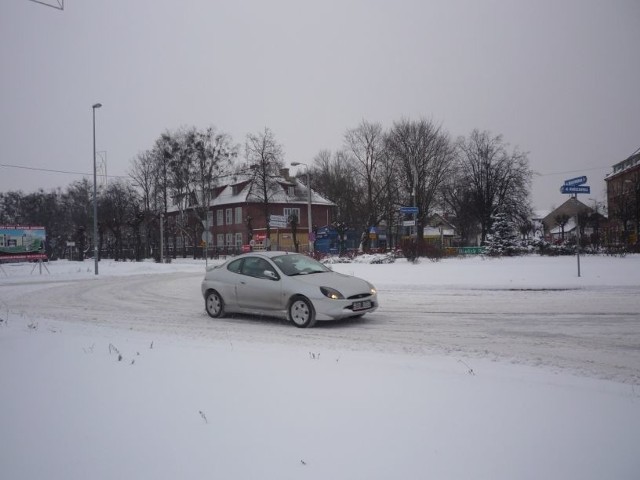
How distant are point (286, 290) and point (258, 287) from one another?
0.82 m

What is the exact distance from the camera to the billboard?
35.6 meters

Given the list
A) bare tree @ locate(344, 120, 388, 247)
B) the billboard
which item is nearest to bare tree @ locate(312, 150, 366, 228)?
bare tree @ locate(344, 120, 388, 247)

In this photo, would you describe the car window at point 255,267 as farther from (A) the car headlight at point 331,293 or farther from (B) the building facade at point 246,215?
(B) the building facade at point 246,215

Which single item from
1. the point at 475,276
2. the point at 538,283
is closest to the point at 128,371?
the point at 538,283

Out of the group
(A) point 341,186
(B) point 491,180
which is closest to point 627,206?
(B) point 491,180

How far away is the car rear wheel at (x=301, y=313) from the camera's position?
944cm

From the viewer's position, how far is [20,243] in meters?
36.5

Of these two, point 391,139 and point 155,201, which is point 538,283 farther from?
point 155,201

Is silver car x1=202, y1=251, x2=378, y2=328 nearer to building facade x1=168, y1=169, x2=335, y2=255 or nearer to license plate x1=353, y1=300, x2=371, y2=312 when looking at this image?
license plate x1=353, y1=300, x2=371, y2=312

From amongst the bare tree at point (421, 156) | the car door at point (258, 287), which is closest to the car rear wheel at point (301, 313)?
the car door at point (258, 287)

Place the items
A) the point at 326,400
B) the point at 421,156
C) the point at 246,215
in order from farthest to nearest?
the point at 246,215, the point at 421,156, the point at 326,400

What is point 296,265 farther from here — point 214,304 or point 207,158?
point 207,158

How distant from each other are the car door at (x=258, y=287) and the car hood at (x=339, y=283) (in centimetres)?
60

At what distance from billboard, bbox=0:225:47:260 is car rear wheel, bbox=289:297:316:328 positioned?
3225cm
